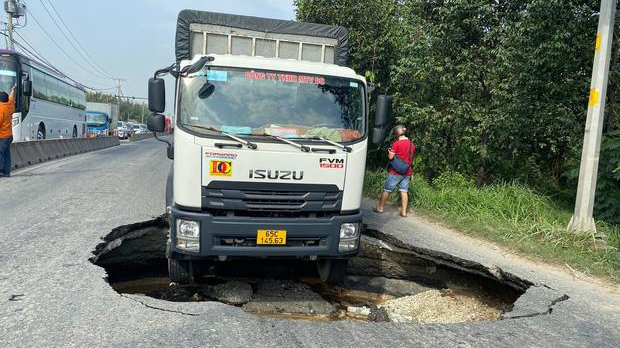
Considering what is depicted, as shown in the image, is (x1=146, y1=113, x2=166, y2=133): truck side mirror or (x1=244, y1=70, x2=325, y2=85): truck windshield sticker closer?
(x1=244, y1=70, x2=325, y2=85): truck windshield sticker

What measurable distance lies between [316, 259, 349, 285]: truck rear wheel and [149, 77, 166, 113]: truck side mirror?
2.49m

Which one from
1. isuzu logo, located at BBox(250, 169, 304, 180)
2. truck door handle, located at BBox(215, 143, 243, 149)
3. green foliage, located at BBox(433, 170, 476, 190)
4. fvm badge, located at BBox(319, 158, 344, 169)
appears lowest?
green foliage, located at BBox(433, 170, 476, 190)

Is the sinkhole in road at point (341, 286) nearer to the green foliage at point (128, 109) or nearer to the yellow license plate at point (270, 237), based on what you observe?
the yellow license plate at point (270, 237)

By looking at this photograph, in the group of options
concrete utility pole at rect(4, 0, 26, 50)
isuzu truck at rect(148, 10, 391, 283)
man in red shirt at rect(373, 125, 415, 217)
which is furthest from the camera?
concrete utility pole at rect(4, 0, 26, 50)

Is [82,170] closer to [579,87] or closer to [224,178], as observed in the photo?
[224,178]

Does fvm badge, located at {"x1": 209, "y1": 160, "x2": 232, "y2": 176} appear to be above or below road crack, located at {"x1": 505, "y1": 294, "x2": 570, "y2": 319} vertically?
above

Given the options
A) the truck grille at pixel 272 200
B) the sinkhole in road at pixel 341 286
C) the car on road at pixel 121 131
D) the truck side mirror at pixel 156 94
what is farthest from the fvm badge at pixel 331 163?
the car on road at pixel 121 131

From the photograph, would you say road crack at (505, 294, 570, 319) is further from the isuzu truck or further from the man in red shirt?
the man in red shirt

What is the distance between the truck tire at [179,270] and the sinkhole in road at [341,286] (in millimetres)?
314

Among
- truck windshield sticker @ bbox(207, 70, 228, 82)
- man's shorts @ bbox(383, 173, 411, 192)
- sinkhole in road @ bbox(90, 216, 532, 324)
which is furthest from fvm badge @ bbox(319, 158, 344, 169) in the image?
man's shorts @ bbox(383, 173, 411, 192)

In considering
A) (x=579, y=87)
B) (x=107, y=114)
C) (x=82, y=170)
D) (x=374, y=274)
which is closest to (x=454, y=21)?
(x=579, y=87)

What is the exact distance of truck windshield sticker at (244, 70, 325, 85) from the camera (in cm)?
452

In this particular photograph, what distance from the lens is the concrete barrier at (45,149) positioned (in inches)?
504

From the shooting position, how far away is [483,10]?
9102mm
